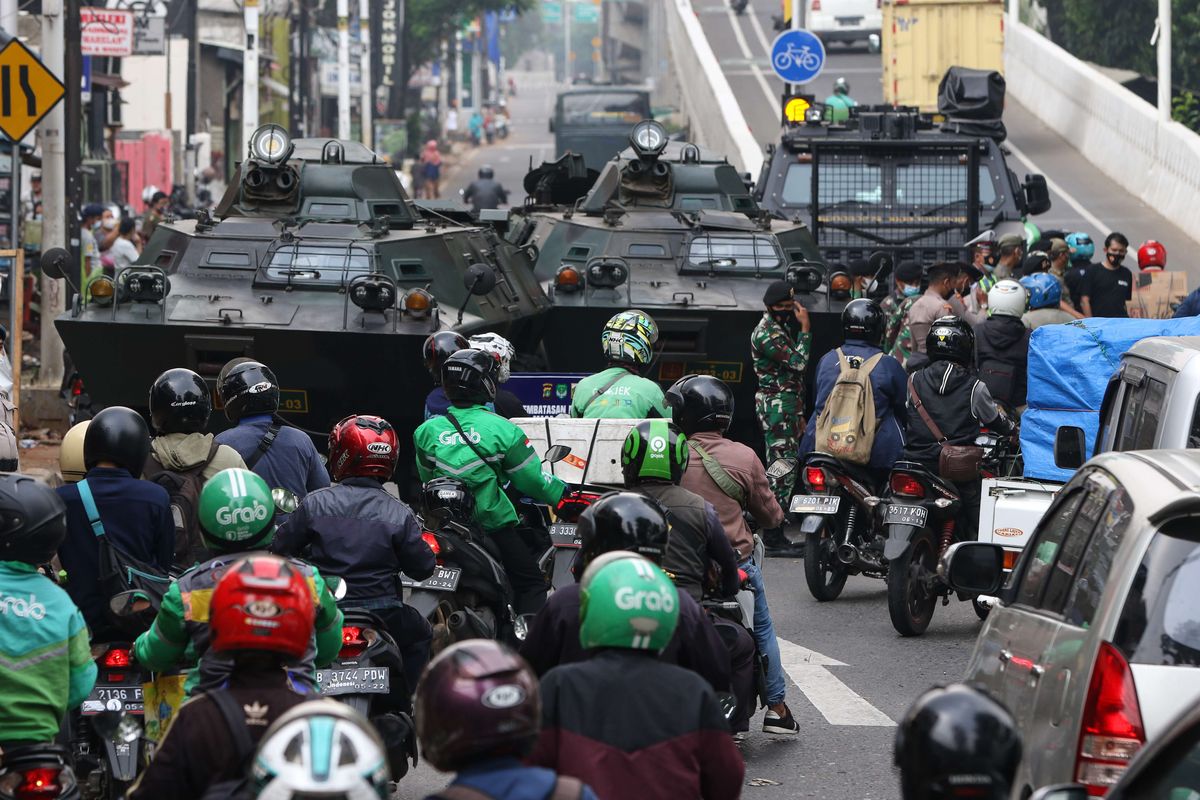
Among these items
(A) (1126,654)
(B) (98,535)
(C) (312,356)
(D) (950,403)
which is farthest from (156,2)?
(A) (1126,654)

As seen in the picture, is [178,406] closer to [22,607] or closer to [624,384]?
[22,607]

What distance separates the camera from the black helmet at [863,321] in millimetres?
12141

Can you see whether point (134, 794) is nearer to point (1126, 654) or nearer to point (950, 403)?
point (1126, 654)

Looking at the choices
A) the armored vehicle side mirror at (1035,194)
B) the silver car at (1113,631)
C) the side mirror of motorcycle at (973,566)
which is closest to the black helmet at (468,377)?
the side mirror of motorcycle at (973,566)

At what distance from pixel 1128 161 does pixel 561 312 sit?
24013 mm

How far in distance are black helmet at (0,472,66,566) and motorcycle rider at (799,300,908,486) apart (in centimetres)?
668

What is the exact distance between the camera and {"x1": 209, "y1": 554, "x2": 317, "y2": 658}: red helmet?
181 inches

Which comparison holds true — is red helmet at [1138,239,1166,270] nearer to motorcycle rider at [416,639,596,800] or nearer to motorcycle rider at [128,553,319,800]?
motorcycle rider at [128,553,319,800]

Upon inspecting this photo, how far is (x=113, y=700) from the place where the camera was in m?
6.82

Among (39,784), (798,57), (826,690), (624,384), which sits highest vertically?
(798,57)

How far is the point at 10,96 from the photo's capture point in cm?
1598

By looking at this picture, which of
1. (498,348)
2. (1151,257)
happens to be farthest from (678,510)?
(1151,257)

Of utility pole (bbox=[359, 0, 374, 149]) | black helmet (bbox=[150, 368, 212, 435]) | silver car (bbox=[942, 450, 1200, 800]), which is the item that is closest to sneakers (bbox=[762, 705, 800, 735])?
black helmet (bbox=[150, 368, 212, 435])

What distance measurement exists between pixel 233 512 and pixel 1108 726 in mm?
2634
